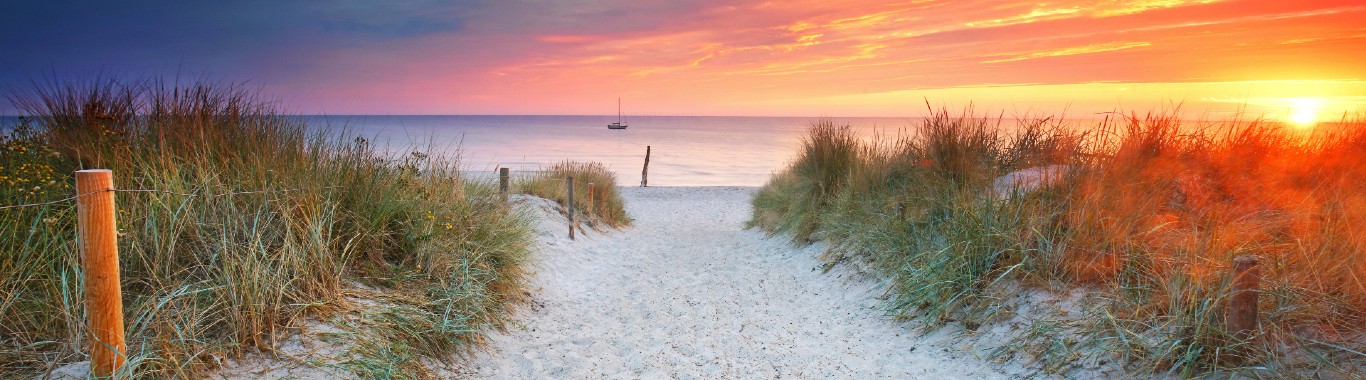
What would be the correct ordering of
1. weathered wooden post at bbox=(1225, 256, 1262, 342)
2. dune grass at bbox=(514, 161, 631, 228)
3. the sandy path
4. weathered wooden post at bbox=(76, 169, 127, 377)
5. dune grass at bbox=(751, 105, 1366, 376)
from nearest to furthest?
weathered wooden post at bbox=(76, 169, 127, 377), weathered wooden post at bbox=(1225, 256, 1262, 342), dune grass at bbox=(751, 105, 1366, 376), the sandy path, dune grass at bbox=(514, 161, 631, 228)

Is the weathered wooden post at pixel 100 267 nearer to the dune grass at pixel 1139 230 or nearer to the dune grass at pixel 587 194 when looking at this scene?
the dune grass at pixel 1139 230

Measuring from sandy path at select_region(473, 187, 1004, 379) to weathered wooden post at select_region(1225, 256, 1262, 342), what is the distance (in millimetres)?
1202

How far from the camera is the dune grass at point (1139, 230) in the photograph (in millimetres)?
3146

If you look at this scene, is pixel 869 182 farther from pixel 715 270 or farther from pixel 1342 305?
pixel 1342 305

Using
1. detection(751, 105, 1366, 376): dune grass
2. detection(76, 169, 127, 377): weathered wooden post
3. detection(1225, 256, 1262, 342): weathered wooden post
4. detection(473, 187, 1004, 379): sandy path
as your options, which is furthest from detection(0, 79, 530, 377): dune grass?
detection(1225, 256, 1262, 342): weathered wooden post

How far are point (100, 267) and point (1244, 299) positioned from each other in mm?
4849

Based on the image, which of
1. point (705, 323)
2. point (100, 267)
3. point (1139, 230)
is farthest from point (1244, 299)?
point (100, 267)

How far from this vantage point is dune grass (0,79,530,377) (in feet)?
9.93

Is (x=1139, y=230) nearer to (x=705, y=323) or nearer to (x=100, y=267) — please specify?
(x=705, y=323)

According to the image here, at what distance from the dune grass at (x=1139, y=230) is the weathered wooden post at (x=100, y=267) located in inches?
176

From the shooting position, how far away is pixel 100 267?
98.4 inches

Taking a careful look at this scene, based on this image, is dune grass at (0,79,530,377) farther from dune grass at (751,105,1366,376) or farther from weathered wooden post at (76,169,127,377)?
dune grass at (751,105,1366,376)

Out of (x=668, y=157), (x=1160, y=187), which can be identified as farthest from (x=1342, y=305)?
(x=668, y=157)

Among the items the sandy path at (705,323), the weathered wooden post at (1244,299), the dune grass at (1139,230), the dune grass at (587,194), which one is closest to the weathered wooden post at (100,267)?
the sandy path at (705,323)
